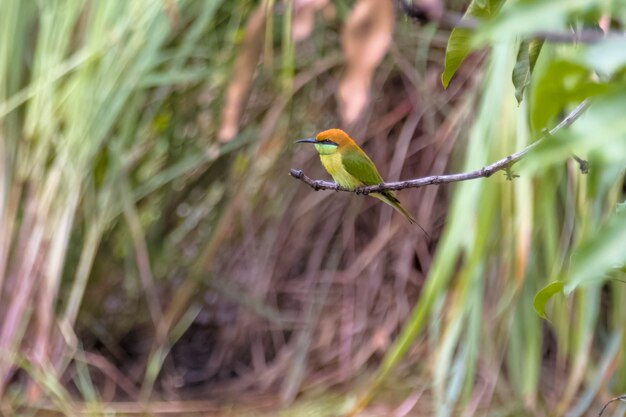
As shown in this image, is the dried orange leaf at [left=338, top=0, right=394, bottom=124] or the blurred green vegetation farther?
the blurred green vegetation

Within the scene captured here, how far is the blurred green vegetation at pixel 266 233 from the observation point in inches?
60.1

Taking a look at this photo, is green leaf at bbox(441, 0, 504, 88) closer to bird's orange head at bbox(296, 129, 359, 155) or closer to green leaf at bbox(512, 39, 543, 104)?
green leaf at bbox(512, 39, 543, 104)

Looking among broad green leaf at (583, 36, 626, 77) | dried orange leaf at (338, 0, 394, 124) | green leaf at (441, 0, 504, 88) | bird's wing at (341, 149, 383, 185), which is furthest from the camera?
bird's wing at (341, 149, 383, 185)

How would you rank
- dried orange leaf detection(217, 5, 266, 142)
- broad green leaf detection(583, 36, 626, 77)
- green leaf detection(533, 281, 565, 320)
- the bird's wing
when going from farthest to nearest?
the bird's wing
dried orange leaf detection(217, 5, 266, 142)
green leaf detection(533, 281, 565, 320)
broad green leaf detection(583, 36, 626, 77)

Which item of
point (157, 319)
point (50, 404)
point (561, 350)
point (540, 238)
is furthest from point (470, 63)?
point (50, 404)

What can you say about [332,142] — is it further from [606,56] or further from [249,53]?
[606,56]

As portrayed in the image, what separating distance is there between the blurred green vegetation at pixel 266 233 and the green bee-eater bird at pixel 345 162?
14cm

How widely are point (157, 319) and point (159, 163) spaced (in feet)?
1.24

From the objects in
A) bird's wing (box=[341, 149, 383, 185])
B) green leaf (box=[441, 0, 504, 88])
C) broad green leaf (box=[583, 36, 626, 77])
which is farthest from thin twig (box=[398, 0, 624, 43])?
bird's wing (box=[341, 149, 383, 185])

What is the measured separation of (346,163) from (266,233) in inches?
32.0

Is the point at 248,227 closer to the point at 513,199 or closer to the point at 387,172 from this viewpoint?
the point at 387,172

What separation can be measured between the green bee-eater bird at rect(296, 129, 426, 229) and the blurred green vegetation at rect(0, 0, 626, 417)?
0.14 meters

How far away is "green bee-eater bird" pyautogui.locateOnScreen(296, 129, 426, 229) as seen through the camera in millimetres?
1493

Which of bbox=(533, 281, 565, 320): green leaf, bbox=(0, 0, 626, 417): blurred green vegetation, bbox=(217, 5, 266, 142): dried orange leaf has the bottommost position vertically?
bbox=(0, 0, 626, 417): blurred green vegetation
